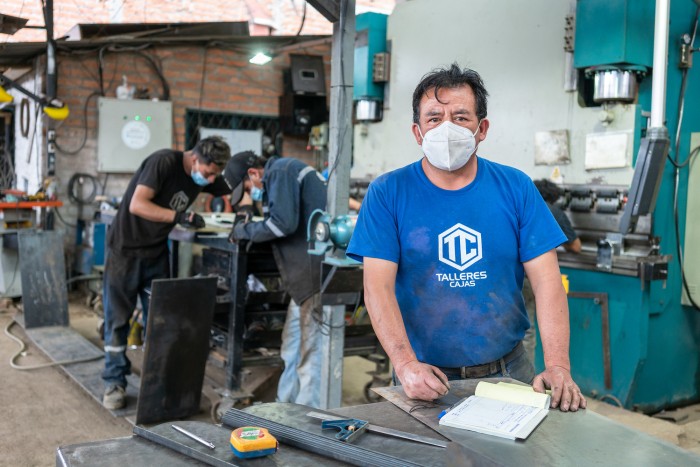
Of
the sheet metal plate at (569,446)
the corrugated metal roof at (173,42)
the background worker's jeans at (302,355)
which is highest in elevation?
the corrugated metal roof at (173,42)

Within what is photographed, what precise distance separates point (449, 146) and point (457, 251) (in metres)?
0.26

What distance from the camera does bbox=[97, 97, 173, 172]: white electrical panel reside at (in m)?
6.77

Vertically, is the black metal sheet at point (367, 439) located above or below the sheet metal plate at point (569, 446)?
below

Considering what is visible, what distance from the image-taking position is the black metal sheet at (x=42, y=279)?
17.2ft

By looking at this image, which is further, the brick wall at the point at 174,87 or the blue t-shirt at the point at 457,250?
the brick wall at the point at 174,87

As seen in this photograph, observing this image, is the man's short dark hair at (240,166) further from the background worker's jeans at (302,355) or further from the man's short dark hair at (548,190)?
the man's short dark hair at (548,190)

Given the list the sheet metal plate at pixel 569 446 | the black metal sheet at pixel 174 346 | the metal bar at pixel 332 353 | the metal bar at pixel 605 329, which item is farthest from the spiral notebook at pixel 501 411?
the metal bar at pixel 605 329

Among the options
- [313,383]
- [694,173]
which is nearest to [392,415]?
[313,383]

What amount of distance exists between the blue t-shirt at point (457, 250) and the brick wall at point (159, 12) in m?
2.80

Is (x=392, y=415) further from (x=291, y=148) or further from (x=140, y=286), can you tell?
(x=291, y=148)

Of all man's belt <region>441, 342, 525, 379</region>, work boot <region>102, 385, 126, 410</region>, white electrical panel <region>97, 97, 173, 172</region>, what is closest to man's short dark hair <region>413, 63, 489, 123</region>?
man's belt <region>441, 342, 525, 379</region>

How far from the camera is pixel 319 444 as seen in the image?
1.23 m

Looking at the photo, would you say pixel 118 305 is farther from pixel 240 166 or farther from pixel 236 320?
pixel 240 166

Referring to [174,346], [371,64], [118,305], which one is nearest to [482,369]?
[174,346]
